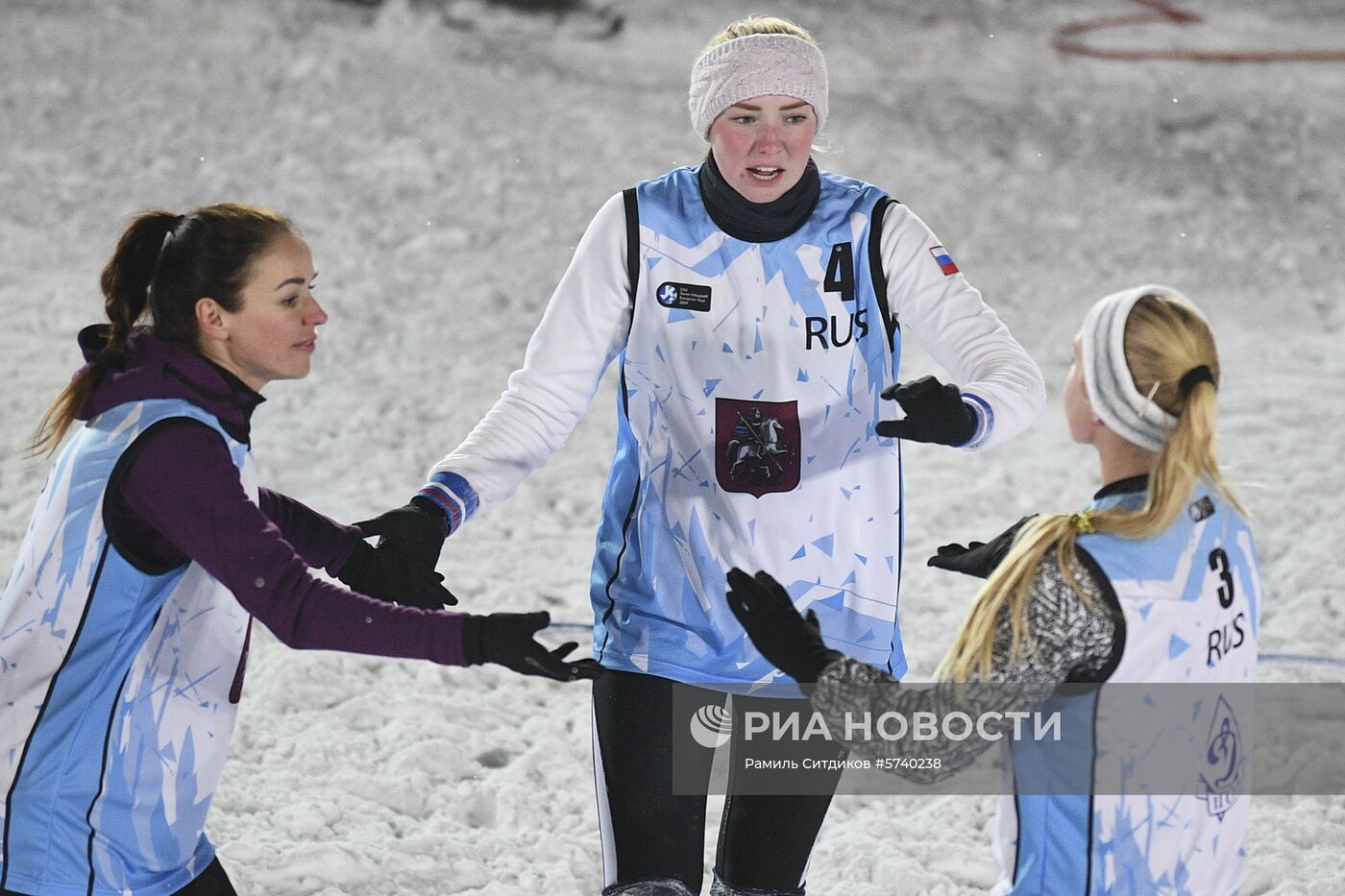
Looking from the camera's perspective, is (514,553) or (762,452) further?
(514,553)

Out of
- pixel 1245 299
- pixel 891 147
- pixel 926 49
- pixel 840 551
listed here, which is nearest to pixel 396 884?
pixel 840 551

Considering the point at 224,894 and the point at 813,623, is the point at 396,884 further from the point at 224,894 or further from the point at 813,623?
the point at 813,623

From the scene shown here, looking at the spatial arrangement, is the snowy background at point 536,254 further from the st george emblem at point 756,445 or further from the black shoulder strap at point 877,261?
the black shoulder strap at point 877,261

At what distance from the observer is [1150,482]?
6.12 ft

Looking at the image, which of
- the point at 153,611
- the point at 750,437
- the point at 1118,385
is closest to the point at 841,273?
the point at 750,437

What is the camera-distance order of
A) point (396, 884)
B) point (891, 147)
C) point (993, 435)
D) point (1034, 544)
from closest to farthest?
point (1034, 544) < point (993, 435) < point (396, 884) < point (891, 147)

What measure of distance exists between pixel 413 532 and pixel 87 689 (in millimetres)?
495

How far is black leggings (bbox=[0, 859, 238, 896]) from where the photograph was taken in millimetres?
2092

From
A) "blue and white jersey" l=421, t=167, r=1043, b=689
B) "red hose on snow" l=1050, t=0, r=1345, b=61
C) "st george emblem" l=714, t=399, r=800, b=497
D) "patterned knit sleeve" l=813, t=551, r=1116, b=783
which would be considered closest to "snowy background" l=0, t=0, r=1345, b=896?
"red hose on snow" l=1050, t=0, r=1345, b=61

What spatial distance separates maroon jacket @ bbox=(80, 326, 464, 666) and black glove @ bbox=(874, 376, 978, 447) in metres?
0.72

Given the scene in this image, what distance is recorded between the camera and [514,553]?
5000 millimetres

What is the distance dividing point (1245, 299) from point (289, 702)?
499 cm

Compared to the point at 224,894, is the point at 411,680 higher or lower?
higher

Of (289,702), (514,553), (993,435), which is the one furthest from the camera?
(514,553)
